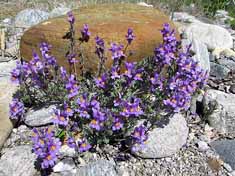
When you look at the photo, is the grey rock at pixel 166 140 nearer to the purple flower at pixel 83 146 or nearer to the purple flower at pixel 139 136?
the purple flower at pixel 139 136

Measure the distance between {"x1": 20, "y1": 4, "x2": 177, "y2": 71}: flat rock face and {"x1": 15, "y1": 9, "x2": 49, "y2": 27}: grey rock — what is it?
6.14ft

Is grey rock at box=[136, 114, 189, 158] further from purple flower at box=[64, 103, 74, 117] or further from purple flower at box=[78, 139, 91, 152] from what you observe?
purple flower at box=[64, 103, 74, 117]

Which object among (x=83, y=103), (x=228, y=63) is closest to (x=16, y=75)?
(x=83, y=103)

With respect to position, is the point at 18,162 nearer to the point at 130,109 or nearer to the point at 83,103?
the point at 83,103

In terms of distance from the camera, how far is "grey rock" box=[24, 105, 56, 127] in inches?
150

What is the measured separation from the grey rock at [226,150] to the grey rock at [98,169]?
1.03 meters

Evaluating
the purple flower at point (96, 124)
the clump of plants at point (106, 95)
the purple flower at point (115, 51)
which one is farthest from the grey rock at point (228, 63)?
the purple flower at point (96, 124)

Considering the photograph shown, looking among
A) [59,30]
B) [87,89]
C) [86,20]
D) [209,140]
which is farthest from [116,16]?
[209,140]

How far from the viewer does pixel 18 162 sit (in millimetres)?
3385

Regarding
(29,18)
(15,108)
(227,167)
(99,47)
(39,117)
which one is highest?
(99,47)

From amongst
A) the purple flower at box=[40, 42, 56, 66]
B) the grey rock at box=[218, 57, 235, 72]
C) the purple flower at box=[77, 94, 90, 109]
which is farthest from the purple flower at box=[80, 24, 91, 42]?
the grey rock at box=[218, 57, 235, 72]

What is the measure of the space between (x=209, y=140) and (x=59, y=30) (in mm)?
1813

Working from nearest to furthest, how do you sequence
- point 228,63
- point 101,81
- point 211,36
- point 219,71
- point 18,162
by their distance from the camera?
point 18,162, point 101,81, point 219,71, point 228,63, point 211,36

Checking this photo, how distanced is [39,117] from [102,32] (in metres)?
1.03
